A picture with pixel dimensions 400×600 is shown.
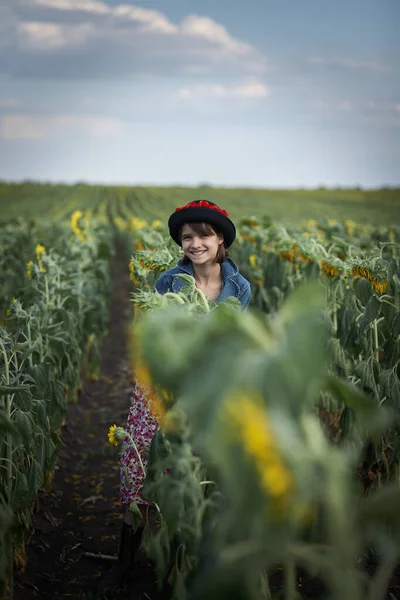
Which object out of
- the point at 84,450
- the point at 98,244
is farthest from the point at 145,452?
the point at 98,244

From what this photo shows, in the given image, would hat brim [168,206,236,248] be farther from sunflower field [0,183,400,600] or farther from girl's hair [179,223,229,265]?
sunflower field [0,183,400,600]

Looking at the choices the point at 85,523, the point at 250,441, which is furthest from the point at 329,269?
the point at 250,441

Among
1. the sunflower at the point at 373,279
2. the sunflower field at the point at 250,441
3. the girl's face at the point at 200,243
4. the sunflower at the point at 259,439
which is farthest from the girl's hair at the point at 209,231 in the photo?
the sunflower at the point at 259,439

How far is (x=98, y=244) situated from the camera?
12.2 metres

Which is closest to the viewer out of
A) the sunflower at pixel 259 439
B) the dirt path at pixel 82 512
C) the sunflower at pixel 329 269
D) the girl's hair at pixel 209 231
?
the sunflower at pixel 259 439

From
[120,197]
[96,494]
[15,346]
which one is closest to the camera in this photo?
[15,346]

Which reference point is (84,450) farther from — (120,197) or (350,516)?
(120,197)

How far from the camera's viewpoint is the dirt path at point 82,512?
3.27 m

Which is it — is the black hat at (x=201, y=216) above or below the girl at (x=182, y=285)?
above

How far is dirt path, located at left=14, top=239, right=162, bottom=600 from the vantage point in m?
3.27

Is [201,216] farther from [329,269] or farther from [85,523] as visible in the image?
[85,523]

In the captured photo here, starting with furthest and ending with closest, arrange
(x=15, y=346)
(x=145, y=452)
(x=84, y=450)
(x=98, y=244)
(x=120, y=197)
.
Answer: (x=120, y=197), (x=98, y=244), (x=84, y=450), (x=15, y=346), (x=145, y=452)

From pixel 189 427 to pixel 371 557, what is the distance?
1758 millimetres

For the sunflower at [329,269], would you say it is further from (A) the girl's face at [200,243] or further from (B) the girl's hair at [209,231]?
(A) the girl's face at [200,243]
